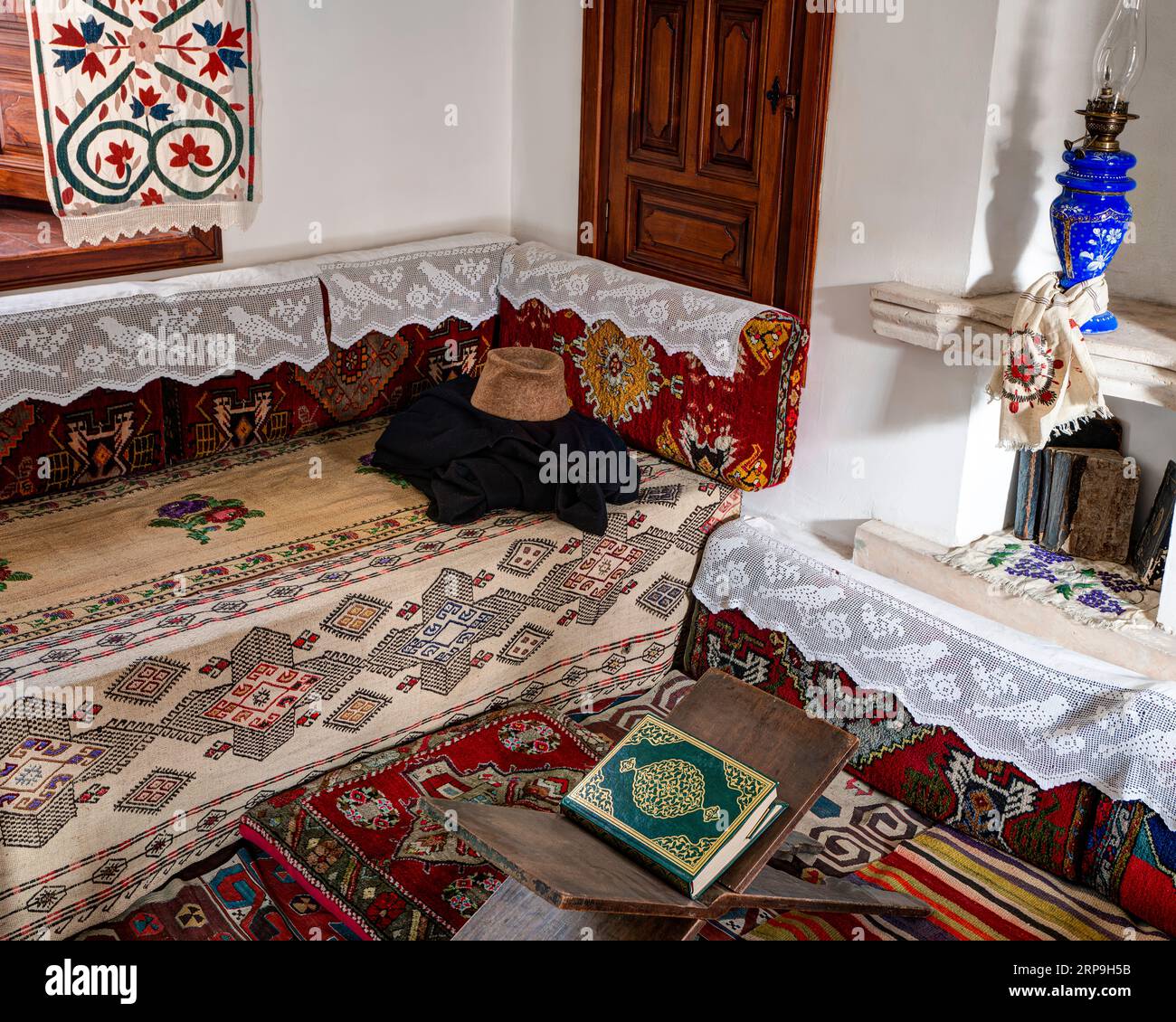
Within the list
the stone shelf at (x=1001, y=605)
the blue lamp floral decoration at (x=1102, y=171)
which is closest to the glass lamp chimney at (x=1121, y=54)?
the blue lamp floral decoration at (x=1102, y=171)

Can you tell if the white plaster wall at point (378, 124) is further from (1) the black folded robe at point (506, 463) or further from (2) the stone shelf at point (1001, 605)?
(2) the stone shelf at point (1001, 605)

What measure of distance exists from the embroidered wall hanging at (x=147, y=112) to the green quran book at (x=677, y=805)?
2.61m

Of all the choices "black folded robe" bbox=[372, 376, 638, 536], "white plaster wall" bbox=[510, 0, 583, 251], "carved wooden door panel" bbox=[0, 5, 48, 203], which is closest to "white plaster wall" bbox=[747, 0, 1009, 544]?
"black folded robe" bbox=[372, 376, 638, 536]

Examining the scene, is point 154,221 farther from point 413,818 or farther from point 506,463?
point 413,818

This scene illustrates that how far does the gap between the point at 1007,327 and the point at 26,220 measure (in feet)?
9.78

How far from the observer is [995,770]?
339 centimetres

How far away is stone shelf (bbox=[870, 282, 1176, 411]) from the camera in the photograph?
3.28 meters

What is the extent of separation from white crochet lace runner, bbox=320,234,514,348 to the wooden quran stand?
2.08 metres

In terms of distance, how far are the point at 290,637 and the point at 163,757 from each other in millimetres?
433

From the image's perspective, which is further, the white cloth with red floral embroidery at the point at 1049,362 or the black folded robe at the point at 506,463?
the black folded robe at the point at 506,463

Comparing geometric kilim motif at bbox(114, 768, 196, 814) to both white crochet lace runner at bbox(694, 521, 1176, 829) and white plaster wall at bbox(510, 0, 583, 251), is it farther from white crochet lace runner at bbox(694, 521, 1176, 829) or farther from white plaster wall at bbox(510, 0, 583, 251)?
white plaster wall at bbox(510, 0, 583, 251)

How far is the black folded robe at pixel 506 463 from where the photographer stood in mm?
3904

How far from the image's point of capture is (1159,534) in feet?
11.7

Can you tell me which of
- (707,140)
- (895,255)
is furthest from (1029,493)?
(707,140)
